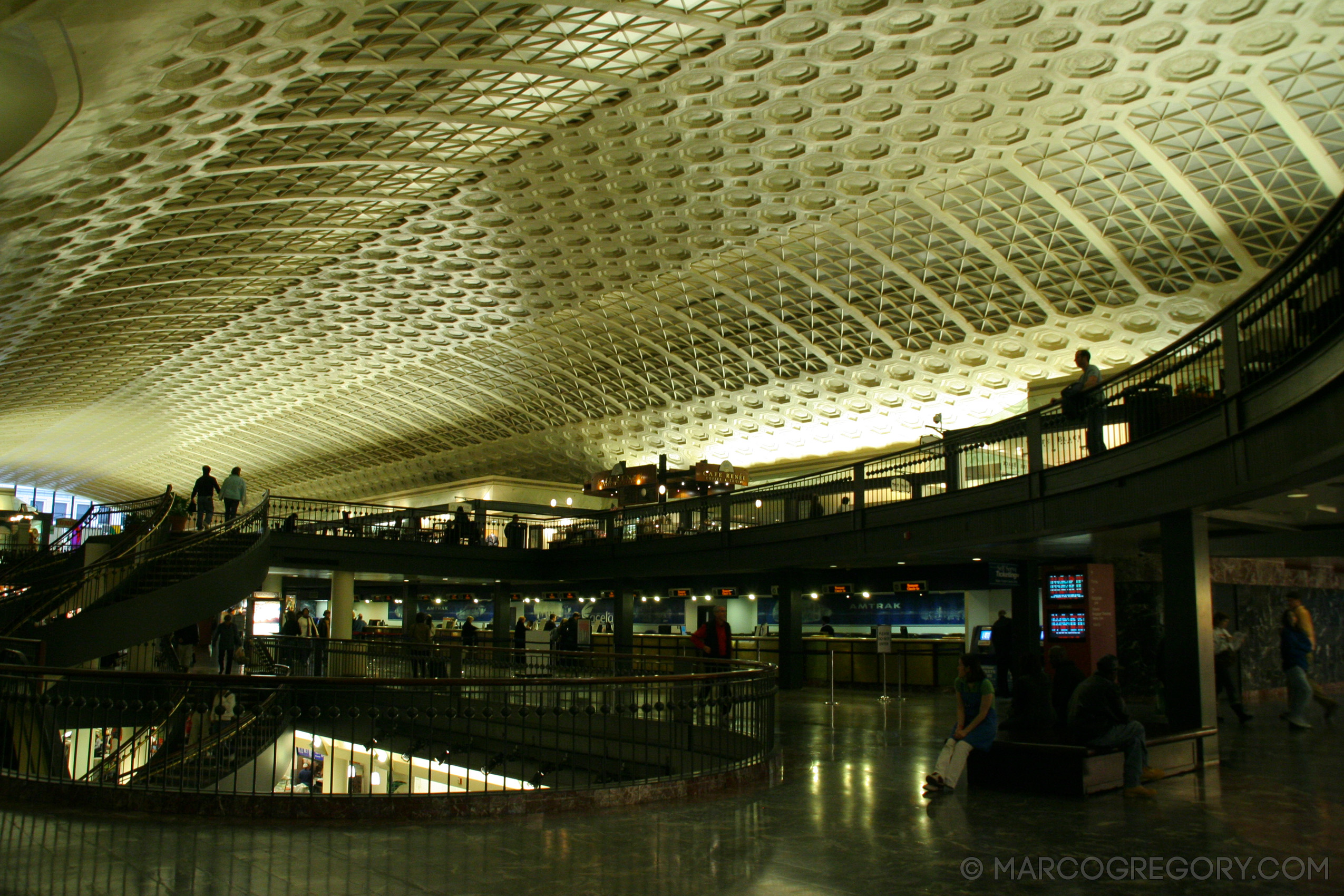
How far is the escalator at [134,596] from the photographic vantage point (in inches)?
690

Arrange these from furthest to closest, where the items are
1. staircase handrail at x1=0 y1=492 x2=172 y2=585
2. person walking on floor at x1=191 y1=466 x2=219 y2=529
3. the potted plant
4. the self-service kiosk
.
A: 1. person walking on floor at x1=191 y1=466 x2=219 y2=529
2. the potted plant
3. staircase handrail at x1=0 y1=492 x2=172 y2=585
4. the self-service kiosk

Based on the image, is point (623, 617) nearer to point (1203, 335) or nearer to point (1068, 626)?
point (1068, 626)

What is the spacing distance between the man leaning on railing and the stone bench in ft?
17.6

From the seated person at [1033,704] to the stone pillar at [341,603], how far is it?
77.0 ft

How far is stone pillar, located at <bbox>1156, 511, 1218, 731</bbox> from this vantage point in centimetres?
1167

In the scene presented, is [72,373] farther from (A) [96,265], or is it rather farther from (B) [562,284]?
(B) [562,284]

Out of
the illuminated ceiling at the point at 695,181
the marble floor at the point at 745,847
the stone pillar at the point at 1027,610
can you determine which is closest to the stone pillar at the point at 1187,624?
the marble floor at the point at 745,847

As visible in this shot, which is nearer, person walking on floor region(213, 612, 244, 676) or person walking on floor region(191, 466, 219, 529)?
person walking on floor region(213, 612, 244, 676)

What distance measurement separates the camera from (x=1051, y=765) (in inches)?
352

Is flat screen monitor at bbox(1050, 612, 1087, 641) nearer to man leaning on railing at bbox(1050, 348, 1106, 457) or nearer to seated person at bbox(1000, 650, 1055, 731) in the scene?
man leaning on railing at bbox(1050, 348, 1106, 457)

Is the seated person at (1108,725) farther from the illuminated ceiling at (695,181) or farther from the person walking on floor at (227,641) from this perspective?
the person walking on floor at (227,641)

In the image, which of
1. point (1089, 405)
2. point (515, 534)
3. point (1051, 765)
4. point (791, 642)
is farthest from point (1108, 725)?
point (515, 534)

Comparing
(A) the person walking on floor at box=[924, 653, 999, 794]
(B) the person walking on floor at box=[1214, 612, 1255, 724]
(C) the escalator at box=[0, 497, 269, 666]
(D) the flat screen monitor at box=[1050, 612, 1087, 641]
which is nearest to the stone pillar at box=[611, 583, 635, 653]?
(C) the escalator at box=[0, 497, 269, 666]

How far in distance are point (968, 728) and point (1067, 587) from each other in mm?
6522
